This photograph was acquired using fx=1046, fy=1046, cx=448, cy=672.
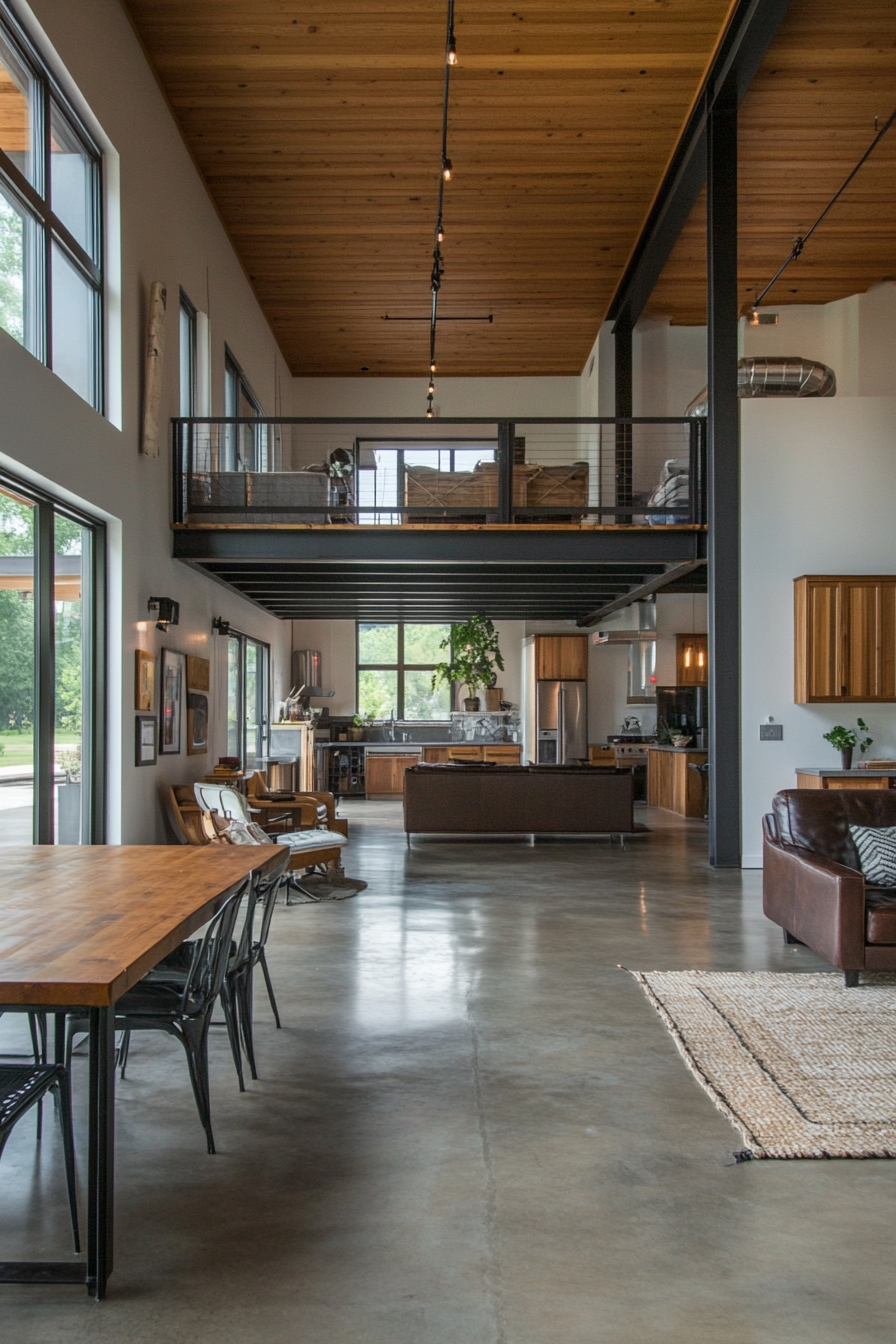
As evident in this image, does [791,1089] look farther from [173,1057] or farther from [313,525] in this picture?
[313,525]

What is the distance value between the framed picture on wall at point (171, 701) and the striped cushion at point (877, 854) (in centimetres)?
506

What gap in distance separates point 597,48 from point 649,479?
5193mm

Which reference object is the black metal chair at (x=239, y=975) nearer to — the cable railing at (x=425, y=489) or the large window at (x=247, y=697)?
the cable railing at (x=425, y=489)

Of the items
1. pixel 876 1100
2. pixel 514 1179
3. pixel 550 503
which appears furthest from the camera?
pixel 550 503

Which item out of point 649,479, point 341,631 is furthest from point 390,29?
point 341,631

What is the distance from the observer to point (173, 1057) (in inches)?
155

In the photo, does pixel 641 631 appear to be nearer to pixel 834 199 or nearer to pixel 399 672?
pixel 399 672

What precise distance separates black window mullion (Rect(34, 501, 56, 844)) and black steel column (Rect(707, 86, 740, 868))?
5122 mm

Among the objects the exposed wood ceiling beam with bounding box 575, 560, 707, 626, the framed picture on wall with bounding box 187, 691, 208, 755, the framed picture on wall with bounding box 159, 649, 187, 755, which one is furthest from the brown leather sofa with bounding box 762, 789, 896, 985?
the framed picture on wall with bounding box 187, 691, 208, 755

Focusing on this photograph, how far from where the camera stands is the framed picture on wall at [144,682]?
7312 mm

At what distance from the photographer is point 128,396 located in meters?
7.27

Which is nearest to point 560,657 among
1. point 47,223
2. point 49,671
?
point 49,671

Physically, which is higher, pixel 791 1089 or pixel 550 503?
pixel 550 503

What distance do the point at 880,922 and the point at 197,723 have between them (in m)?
6.19
